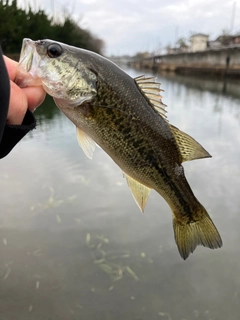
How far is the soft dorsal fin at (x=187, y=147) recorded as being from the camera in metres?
1.87

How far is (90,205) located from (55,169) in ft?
6.00

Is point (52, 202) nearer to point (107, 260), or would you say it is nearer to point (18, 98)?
point (107, 260)

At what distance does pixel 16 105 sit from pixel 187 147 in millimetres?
1085

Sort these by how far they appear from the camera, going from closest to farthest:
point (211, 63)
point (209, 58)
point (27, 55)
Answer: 1. point (27, 55)
2. point (211, 63)
3. point (209, 58)

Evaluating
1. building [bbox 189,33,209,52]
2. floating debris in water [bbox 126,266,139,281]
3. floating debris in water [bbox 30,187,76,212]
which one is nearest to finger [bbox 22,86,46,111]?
floating debris in water [bbox 126,266,139,281]

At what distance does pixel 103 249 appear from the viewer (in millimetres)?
4219

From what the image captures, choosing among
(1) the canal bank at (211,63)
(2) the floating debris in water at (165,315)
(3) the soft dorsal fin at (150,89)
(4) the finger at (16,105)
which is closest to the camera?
(4) the finger at (16,105)

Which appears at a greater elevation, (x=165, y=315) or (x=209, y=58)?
(x=209, y=58)

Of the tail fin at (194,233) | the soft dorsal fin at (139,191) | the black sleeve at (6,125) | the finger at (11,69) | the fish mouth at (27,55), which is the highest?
the fish mouth at (27,55)

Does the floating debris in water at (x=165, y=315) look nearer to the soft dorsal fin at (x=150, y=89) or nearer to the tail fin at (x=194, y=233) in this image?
the tail fin at (x=194, y=233)

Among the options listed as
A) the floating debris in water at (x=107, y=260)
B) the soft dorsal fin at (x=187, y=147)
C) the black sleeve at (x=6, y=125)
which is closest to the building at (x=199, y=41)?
the floating debris in water at (x=107, y=260)

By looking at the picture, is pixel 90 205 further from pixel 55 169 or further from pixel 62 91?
pixel 62 91

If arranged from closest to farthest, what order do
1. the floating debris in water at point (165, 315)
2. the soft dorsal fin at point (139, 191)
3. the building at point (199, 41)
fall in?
the soft dorsal fin at point (139, 191) → the floating debris in water at point (165, 315) → the building at point (199, 41)

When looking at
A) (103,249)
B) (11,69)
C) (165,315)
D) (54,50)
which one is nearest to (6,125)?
(11,69)
